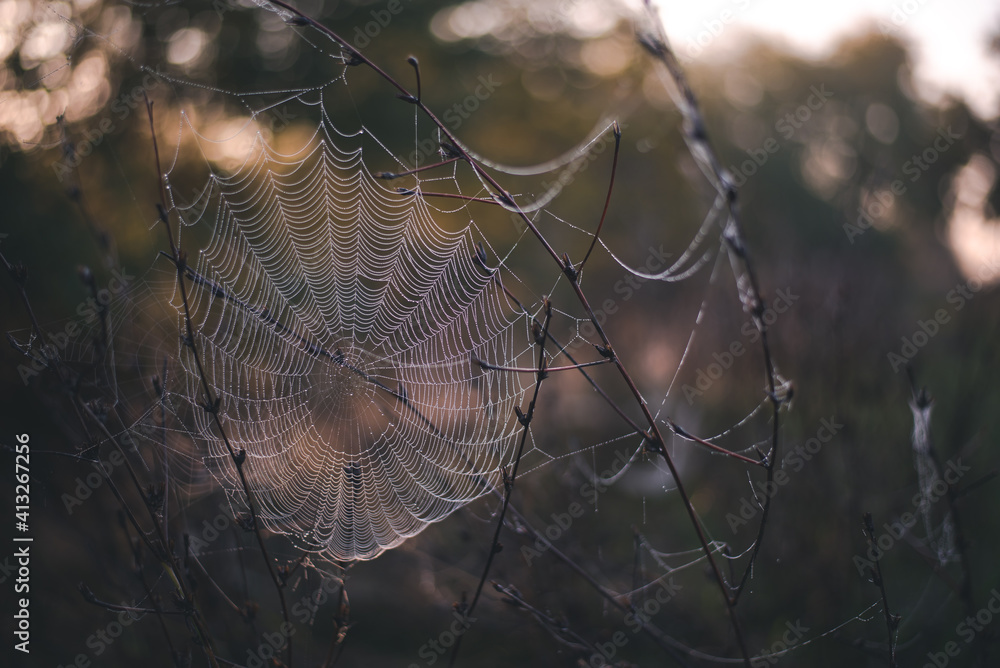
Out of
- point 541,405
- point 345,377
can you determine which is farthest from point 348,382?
point 541,405

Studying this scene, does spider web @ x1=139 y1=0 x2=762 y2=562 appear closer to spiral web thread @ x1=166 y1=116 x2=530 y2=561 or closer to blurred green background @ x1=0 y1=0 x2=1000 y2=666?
spiral web thread @ x1=166 y1=116 x2=530 y2=561

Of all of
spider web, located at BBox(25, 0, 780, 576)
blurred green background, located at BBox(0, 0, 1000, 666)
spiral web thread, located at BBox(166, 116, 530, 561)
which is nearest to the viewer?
blurred green background, located at BBox(0, 0, 1000, 666)

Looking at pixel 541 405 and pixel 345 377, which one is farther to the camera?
pixel 541 405

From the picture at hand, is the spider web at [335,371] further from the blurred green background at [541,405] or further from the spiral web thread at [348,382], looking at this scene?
the blurred green background at [541,405]

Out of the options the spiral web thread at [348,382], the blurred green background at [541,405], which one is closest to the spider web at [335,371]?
the spiral web thread at [348,382]

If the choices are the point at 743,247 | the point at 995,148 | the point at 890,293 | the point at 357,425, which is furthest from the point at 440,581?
the point at 890,293

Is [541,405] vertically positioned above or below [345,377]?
below

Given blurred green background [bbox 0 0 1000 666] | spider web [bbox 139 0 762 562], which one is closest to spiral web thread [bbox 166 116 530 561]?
spider web [bbox 139 0 762 562]

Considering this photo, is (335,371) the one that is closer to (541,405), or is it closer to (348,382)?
(348,382)
